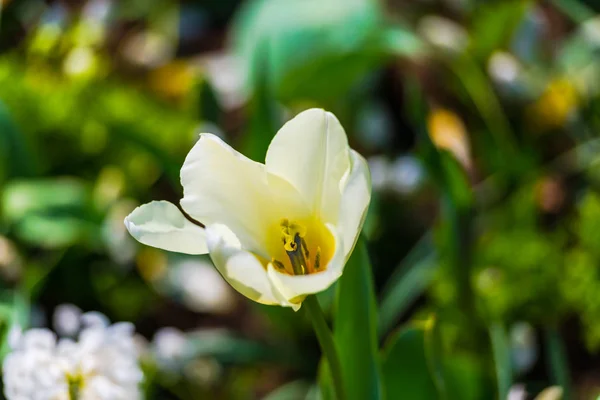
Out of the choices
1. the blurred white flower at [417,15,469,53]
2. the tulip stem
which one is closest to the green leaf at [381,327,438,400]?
the tulip stem

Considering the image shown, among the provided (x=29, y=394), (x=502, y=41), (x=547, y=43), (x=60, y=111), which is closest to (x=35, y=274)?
(x=60, y=111)

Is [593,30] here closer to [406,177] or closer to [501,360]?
[406,177]

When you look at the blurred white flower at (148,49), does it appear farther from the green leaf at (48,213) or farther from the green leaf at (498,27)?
the green leaf at (498,27)

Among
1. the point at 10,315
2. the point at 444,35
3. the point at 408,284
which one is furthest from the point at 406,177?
the point at 10,315

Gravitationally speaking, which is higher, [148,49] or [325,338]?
[325,338]

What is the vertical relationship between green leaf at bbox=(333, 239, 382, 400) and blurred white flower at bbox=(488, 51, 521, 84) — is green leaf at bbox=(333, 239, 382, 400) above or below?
above

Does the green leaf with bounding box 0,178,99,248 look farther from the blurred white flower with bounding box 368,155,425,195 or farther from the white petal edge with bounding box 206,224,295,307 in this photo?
the white petal edge with bounding box 206,224,295,307

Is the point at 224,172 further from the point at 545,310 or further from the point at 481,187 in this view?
the point at 481,187
